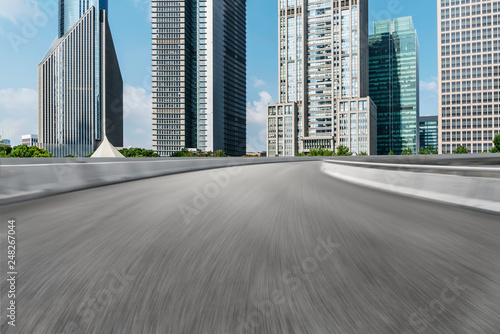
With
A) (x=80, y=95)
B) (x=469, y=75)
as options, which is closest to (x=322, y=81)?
(x=469, y=75)

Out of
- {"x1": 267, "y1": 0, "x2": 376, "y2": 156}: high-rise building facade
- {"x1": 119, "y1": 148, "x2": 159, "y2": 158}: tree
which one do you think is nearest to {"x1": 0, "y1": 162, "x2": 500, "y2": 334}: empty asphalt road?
{"x1": 119, "y1": 148, "x2": 159, "y2": 158}: tree

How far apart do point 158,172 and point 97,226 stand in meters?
14.7

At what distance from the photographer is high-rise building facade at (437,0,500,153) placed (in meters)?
145

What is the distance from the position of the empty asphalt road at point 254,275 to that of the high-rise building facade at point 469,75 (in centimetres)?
16394

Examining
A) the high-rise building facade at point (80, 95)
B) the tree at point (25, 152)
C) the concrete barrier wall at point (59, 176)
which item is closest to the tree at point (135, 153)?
the high-rise building facade at point (80, 95)

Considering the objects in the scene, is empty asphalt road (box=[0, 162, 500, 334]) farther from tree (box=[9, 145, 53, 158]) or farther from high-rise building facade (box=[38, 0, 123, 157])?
high-rise building facade (box=[38, 0, 123, 157])

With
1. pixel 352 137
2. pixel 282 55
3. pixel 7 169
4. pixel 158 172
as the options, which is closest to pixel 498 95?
pixel 352 137

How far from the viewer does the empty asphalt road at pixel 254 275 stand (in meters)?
2.01

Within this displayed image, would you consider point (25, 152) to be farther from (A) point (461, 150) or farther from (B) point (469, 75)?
(B) point (469, 75)

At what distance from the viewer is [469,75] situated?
148 m

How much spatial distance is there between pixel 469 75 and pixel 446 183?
171 m

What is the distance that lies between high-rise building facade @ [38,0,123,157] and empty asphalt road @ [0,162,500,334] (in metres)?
172

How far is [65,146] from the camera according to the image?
172 m

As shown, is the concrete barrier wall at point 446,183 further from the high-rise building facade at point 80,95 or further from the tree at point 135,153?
the high-rise building facade at point 80,95
